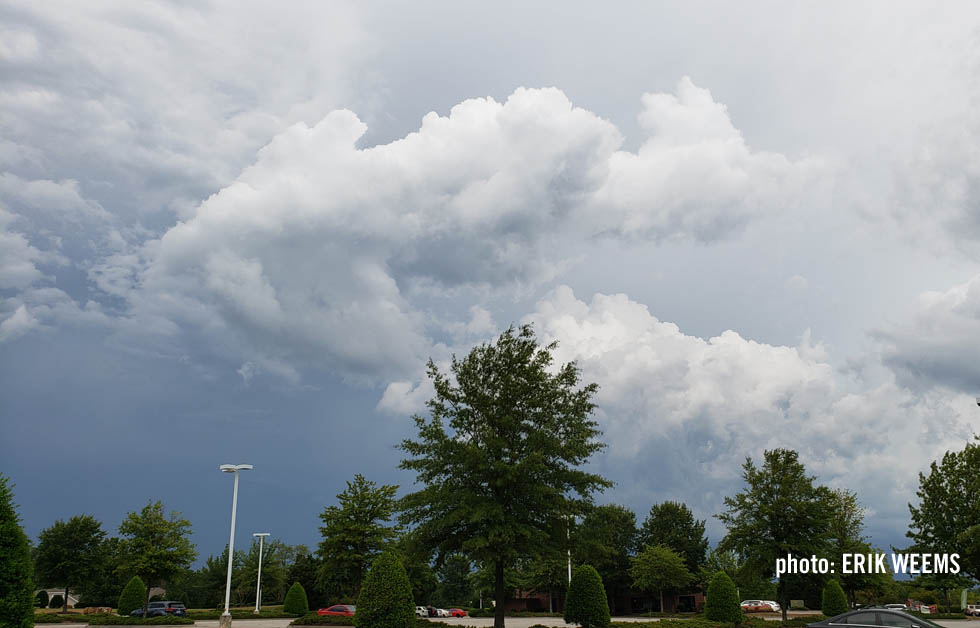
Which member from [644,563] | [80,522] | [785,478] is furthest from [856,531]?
[80,522]

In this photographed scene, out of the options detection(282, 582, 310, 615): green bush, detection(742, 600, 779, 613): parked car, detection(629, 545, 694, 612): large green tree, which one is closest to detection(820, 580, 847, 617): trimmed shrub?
detection(742, 600, 779, 613): parked car

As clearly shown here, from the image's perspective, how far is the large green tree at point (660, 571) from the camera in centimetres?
6744

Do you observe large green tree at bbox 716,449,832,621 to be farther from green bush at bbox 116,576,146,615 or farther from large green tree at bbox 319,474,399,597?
green bush at bbox 116,576,146,615

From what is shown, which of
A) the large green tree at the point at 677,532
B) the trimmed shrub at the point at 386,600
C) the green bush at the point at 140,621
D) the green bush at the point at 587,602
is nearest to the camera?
the trimmed shrub at the point at 386,600

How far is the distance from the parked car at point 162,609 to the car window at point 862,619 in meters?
41.9

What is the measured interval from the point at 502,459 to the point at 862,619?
14109 millimetres

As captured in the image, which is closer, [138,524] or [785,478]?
[785,478]

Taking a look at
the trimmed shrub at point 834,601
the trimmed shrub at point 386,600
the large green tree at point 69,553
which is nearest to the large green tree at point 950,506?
the trimmed shrub at point 834,601

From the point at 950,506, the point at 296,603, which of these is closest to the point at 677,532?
the point at 950,506

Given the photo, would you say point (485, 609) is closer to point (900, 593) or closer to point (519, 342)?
point (900, 593)

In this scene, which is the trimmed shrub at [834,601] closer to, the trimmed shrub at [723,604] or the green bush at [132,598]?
the trimmed shrub at [723,604]

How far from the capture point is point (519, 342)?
30984 mm

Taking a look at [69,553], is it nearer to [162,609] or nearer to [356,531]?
[162,609]

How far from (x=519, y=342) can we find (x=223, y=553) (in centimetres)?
6503
